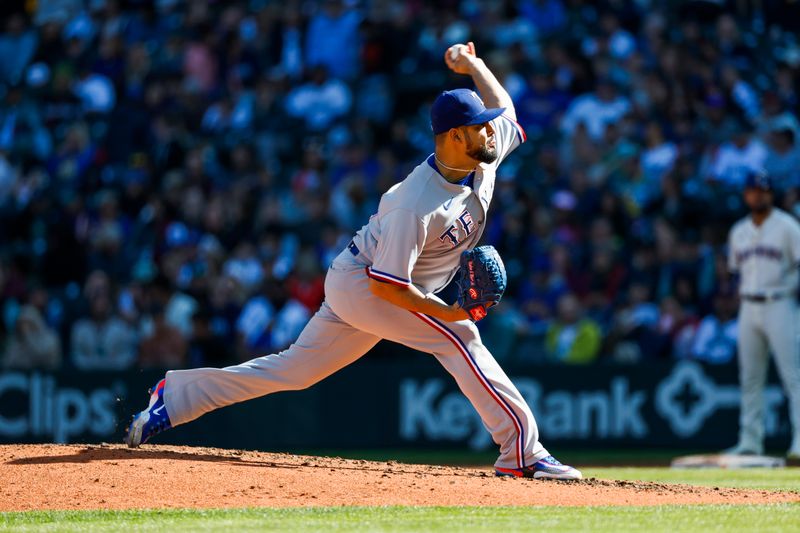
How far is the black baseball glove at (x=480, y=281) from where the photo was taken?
21.5 ft

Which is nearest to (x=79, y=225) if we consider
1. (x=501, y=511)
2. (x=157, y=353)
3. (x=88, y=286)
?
(x=88, y=286)

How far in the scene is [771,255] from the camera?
1145 centimetres

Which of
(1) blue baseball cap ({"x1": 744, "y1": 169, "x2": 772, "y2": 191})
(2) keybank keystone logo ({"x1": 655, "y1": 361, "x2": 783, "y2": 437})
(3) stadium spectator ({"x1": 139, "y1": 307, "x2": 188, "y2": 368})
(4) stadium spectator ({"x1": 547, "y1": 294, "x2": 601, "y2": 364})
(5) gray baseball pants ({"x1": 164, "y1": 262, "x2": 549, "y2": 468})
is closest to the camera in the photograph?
(5) gray baseball pants ({"x1": 164, "y1": 262, "x2": 549, "y2": 468})

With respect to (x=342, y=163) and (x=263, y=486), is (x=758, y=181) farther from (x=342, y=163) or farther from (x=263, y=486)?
(x=263, y=486)

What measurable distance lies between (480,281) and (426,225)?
0.40 metres

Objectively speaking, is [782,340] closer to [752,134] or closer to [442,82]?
[752,134]

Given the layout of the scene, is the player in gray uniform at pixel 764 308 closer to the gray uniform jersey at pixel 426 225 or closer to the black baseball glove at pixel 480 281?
the gray uniform jersey at pixel 426 225

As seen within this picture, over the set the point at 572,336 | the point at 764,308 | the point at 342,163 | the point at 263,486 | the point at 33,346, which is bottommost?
the point at 263,486

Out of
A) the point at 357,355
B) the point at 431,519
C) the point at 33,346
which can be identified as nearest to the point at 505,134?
the point at 357,355

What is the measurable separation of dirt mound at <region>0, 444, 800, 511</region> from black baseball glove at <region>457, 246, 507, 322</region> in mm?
993

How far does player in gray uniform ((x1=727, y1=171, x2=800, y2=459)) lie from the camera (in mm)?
11383

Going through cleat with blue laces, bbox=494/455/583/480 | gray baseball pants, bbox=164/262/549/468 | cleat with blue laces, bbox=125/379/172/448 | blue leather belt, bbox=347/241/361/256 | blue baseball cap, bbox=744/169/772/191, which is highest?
blue baseball cap, bbox=744/169/772/191

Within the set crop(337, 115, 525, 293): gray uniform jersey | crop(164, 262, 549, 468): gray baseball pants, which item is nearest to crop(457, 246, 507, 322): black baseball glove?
crop(337, 115, 525, 293): gray uniform jersey

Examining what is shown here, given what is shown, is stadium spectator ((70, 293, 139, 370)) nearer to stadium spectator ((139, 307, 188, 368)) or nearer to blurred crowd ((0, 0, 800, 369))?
blurred crowd ((0, 0, 800, 369))
